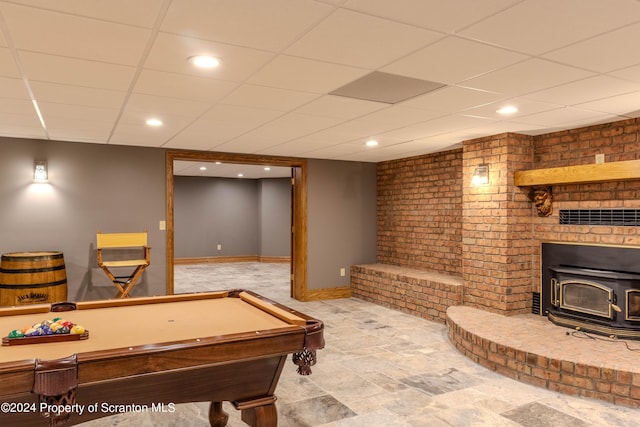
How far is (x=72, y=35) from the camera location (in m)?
2.08

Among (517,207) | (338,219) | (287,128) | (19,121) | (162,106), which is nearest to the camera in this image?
(162,106)

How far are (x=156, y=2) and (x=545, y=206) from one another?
13.8ft

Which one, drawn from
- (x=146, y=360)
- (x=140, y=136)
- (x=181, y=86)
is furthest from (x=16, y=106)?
(x=146, y=360)

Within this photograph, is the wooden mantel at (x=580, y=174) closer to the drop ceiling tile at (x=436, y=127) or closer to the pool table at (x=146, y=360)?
the drop ceiling tile at (x=436, y=127)

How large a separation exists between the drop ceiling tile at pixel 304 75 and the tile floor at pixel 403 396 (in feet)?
7.17

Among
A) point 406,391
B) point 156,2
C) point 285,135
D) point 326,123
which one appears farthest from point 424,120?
point 156,2

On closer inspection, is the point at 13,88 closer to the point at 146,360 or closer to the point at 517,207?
the point at 146,360

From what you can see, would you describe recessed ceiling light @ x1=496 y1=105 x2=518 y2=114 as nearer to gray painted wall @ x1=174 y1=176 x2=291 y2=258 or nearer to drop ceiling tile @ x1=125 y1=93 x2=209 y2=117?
drop ceiling tile @ x1=125 y1=93 x2=209 y2=117

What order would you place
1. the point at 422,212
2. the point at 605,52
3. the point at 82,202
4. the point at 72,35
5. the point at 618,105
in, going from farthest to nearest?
the point at 422,212 < the point at 82,202 < the point at 618,105 < the point at 605,52 < the point at 72,35

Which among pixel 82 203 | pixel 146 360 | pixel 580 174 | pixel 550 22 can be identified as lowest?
pixel 146 360

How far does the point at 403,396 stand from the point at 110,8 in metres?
2.98

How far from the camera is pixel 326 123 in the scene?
4.14m

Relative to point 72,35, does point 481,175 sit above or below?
below

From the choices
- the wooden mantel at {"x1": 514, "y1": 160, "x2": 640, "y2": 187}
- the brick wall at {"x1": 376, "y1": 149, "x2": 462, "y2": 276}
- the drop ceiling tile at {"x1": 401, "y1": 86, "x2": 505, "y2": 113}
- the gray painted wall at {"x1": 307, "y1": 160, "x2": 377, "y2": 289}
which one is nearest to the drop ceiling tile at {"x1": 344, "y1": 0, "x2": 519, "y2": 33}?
the drop ceiling tile at {"x1": 401, "y1": 86, "x2": 505, "y2": 113}
